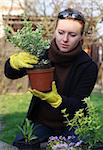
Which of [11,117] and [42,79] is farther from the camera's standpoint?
[11,117]

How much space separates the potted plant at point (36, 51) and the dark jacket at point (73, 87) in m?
0.22

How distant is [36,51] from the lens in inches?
96.7

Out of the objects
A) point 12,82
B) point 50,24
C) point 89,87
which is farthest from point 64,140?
point 50,24

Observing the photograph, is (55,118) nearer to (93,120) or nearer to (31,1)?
(93,120)

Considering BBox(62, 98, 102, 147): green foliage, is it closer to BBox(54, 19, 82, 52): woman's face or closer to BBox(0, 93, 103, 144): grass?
BBox(54, 19, 82, 52): woman's face

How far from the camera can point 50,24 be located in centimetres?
1341

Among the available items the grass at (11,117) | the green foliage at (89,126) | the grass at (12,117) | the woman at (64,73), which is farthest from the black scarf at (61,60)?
the grass at (11,117)

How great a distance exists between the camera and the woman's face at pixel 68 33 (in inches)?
100

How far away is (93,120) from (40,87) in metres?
0.37

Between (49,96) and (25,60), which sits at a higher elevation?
(25,60)

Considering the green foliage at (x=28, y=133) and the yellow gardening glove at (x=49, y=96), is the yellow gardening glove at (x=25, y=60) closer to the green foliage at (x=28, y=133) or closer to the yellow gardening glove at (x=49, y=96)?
the yellow gardening glove at (x=49, y=96)

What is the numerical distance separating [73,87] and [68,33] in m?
0.41

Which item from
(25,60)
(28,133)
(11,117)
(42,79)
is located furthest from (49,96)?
(11,117)

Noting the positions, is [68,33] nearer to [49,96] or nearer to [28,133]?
[49,96]
